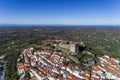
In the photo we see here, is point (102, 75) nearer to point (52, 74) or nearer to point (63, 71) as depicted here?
point (63, 71)

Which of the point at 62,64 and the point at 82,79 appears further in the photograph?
the point at 62,64

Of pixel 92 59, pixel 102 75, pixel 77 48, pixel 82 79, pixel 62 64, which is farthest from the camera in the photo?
pixel 77 48

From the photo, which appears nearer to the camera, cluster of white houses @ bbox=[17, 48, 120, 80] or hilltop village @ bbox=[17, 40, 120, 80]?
cluster of white houses @ bbox=[17, 48, 120, 80]

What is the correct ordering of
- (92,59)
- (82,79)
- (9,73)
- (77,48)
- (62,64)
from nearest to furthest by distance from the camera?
(82,79) → (9,73) → (62,64) → (92,59) → (77,48)

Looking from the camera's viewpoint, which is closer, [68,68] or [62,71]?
[62,71]

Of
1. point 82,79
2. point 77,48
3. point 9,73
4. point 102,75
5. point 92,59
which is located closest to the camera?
point 82,79

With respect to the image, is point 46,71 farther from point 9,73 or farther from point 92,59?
point 92,59

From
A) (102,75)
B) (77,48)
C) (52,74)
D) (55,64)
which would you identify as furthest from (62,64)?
(77,48)

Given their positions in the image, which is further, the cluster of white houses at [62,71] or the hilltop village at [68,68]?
the hilltop village at [68,68]

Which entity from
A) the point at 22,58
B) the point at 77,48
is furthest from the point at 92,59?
the point at 22,58
